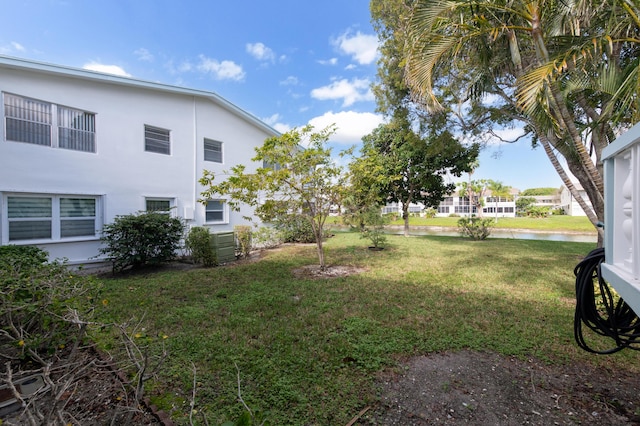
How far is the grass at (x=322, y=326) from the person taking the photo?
8.19 feet

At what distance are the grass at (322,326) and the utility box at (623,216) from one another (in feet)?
6.39

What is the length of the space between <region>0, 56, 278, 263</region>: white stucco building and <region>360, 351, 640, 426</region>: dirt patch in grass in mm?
6266

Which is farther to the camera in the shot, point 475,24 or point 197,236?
point 197,236

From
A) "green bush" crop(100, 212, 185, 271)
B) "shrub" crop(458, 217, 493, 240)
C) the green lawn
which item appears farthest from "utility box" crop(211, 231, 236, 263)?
the green lawn

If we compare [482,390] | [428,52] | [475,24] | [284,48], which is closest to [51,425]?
[482,390]

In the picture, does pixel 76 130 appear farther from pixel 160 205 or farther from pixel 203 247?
pixel 203 247

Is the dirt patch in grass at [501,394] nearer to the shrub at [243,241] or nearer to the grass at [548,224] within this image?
the shrub at [243,241]

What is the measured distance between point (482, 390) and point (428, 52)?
531cm

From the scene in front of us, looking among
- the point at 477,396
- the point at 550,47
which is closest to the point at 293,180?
the point at 477,396

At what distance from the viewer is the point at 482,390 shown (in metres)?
2.55

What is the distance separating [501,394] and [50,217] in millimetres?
9998

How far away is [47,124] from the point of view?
719cm

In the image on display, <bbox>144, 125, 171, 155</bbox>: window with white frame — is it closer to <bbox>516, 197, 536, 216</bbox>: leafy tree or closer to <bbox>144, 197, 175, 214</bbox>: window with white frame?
<bbox>144, 197, 175, 214</bbox>: window with white frame

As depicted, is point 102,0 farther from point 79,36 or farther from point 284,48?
point 284,48
